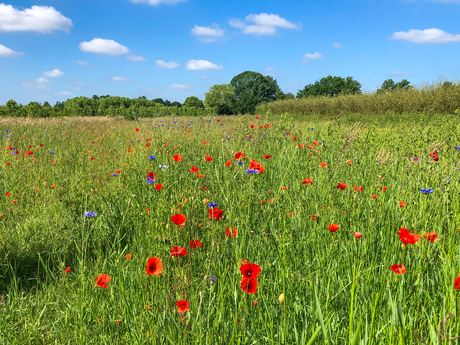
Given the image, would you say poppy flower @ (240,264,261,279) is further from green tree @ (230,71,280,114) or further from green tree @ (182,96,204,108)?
green tree @ (182,96,204,108)

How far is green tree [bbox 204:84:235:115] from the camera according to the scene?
62.6m

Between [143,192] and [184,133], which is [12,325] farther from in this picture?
[184,133]

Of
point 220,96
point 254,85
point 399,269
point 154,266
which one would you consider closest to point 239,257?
point 154,266

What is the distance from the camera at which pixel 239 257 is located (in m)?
1.33

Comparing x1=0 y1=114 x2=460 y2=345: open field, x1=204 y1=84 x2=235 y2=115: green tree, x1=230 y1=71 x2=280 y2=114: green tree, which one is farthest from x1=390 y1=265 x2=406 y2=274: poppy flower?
x1=204 y1=84 x2=235 y2=115: green tree

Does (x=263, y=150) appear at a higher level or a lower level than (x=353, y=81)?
lower

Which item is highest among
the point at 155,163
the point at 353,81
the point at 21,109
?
the point at 353,81

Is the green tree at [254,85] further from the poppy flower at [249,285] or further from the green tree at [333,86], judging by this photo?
the poppy flower at [249,285]

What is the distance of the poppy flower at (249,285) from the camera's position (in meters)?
0.87

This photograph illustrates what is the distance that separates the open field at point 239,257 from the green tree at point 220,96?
5939 cm

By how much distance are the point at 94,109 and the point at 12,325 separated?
36.2 metres

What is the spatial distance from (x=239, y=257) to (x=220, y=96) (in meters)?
65.6

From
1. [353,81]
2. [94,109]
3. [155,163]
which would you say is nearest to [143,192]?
[155,163]

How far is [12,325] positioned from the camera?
4.75ft
